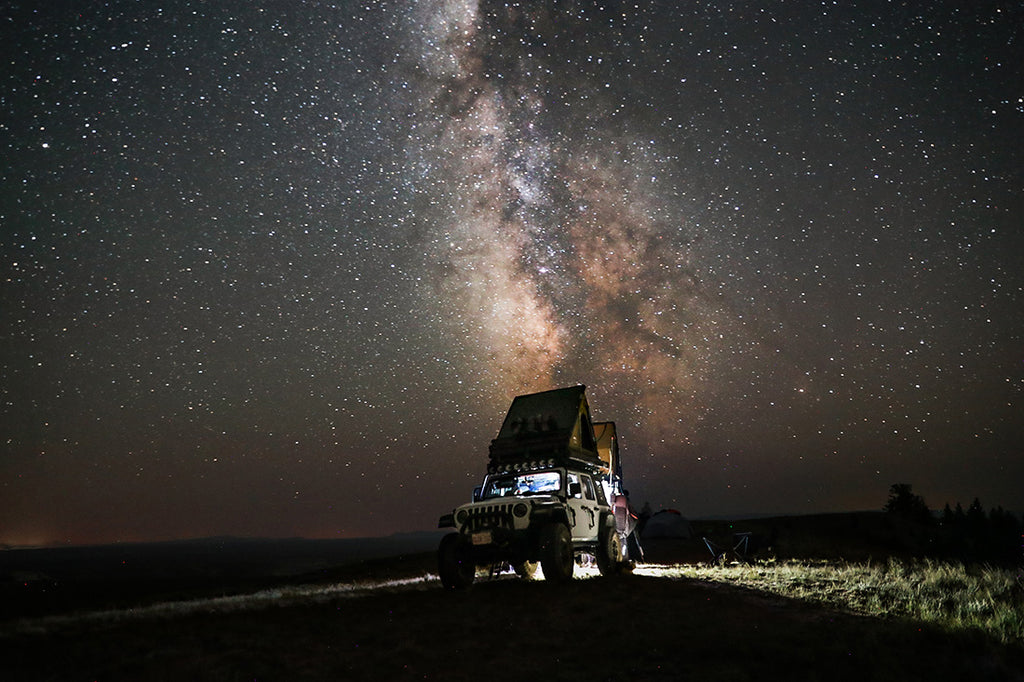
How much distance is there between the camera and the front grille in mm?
11445

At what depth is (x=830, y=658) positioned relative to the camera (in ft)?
18.2

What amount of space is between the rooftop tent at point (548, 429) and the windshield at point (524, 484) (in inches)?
47.1

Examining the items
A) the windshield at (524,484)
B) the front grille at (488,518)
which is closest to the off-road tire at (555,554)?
the front grille at (488,518)

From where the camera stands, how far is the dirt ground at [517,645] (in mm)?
5453

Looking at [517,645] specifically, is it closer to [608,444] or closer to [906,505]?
[608,444]

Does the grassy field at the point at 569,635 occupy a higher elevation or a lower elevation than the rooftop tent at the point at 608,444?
lower

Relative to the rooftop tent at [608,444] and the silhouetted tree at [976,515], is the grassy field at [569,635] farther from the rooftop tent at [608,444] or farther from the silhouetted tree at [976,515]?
the silhouetted tree at [976,515]

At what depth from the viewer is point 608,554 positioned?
13.3 m

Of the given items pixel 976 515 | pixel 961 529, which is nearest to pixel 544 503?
pixel 961 529

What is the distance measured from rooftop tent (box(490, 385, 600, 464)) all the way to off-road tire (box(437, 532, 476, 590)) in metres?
3.64

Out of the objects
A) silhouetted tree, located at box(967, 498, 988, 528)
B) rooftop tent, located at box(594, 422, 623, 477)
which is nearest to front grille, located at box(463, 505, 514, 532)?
rooftop tent, located at box(594, 422, 623, 477)

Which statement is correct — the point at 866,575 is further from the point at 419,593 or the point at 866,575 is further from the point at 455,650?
the point at 455,650

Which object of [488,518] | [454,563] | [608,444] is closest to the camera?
[454,563]

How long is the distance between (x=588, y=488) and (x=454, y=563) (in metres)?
3.87
